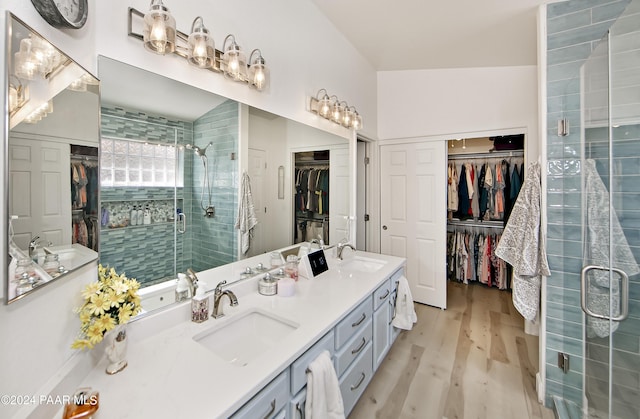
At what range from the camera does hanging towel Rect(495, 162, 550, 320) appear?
6.20ft

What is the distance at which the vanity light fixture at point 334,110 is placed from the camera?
2.23m

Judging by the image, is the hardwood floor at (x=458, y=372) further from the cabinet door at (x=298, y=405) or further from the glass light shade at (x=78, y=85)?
the glass light shade at (x=78, y=85)

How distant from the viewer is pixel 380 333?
2008mm

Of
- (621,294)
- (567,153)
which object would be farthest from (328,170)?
(621,294)

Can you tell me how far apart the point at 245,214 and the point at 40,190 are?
3.18 ft

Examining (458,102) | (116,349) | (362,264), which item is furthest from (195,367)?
(458,102)

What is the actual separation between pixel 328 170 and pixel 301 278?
1.07 metres

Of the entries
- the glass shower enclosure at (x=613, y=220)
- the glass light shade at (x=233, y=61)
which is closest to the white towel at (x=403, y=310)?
the glass shower enclosure at (x=613, y=220)

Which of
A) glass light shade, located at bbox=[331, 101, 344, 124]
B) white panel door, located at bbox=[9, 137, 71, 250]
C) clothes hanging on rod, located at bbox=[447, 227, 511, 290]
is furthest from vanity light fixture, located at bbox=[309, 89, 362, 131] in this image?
clothes hanging on rod, located at bbox=[447, 227, 511, 290]

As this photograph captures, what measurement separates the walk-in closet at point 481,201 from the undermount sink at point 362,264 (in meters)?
2.01

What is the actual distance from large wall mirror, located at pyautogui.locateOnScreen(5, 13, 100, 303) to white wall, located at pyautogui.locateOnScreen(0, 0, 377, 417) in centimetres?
4

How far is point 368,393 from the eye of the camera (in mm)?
1915

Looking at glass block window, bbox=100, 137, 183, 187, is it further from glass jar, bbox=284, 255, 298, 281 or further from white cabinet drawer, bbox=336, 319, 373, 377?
white cabinet drawer, bbox=336, 319, 373, 377

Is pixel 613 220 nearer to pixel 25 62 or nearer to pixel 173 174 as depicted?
pixel 173 174
